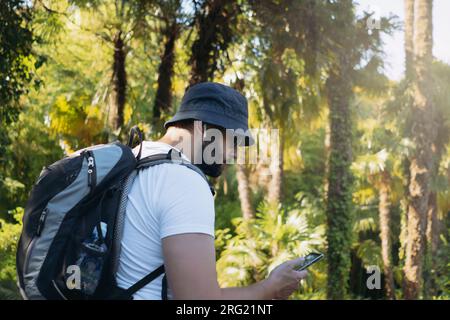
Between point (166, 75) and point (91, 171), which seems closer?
point (91, 171)

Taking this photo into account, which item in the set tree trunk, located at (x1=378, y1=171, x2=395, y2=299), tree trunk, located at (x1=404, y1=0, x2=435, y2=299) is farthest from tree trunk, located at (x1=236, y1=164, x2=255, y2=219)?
tree trunk, located at (x1=378, y1=171, x2=395, y2=299)

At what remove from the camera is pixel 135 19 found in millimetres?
11070

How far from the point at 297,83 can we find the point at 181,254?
35.7 feet

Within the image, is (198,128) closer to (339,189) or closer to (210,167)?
(210,167)

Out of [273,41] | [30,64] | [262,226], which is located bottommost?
[262,226]

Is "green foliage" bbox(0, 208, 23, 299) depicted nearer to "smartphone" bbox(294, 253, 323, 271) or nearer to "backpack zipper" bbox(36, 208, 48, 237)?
"smartphone" bbox(294, 253, 323, 271)

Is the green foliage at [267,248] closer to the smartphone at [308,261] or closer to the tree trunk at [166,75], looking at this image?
the tree trunk at [166,75]

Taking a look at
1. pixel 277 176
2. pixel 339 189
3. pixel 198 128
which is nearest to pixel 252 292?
pixel 198 128

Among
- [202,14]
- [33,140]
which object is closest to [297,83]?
[202,14]

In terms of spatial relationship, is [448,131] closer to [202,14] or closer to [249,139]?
[202,14]

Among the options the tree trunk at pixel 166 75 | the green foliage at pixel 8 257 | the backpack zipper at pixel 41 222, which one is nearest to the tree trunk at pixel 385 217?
the tree trunk at pixel 166 75

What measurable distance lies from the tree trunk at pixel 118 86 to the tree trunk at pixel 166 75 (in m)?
1.07

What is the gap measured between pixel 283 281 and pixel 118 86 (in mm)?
10832

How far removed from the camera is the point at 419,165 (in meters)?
15.5
